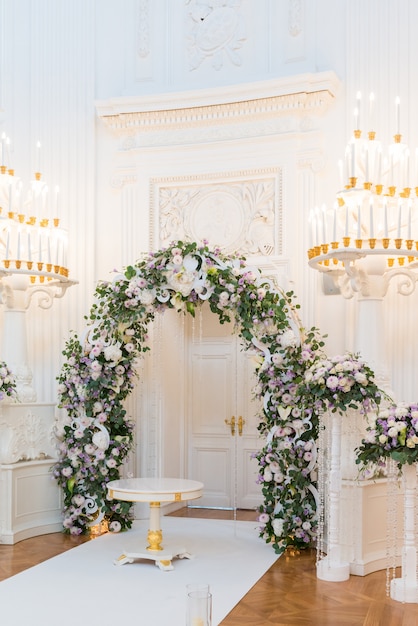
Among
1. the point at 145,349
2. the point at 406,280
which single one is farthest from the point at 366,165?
the point at 145,349

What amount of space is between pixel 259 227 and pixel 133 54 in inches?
104

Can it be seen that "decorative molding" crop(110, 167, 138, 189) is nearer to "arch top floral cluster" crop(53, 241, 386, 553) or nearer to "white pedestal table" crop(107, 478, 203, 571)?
"arch top floral cluster" crop(53, 241, 386, 553)

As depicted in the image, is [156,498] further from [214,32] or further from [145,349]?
[214,32]

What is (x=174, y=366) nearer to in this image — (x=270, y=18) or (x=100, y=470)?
(x=100, y=470)

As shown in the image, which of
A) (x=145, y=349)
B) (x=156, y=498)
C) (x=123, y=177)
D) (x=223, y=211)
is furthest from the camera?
(x=123, y=177)

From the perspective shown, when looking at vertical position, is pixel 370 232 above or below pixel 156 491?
above

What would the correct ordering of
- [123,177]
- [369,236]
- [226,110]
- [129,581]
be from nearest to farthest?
1. [129,581]
2. [369,236]
3. [226,110]
4. [123,177]

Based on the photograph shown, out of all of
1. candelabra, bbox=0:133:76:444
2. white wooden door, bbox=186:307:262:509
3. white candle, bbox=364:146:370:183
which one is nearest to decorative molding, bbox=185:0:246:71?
candelabra, bbox=0:133:76:444

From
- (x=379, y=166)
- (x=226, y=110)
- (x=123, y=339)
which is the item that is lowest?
(x=123, y=339)

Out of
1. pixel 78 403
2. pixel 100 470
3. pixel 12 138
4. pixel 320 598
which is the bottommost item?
pixel 320 598

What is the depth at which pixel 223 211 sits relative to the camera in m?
8.79

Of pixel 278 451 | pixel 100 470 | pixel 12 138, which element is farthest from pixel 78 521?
pixel 12 138

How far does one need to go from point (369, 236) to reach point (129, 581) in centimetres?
336

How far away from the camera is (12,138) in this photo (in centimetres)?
941
